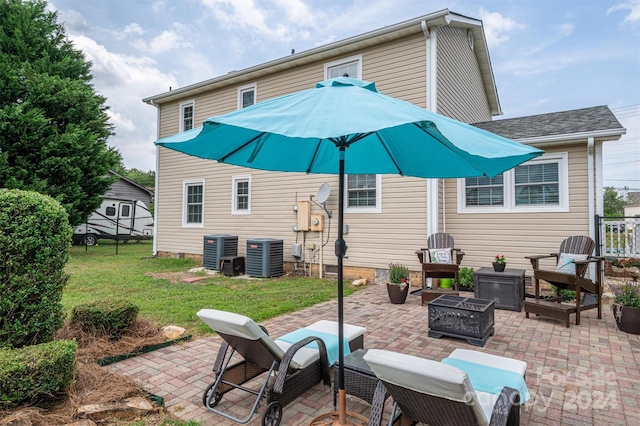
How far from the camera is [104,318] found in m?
3.68

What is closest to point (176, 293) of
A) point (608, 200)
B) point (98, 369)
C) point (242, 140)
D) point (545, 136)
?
point (98, 369)

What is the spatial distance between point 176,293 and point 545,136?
7408mm

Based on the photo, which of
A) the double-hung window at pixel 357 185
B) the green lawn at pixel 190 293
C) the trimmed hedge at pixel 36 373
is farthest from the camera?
the double-hung window at pixel 357 185

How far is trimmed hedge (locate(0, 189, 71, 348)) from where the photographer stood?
2428 mm

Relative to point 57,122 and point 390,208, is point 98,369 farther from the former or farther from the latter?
point 57,122

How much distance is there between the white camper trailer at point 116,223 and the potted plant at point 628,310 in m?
16.8

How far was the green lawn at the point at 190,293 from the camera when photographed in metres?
5.00

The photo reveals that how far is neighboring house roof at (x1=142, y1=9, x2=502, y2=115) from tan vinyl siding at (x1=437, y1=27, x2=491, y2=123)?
307mm

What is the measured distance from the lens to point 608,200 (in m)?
36.9

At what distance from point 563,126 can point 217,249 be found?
27.3ft

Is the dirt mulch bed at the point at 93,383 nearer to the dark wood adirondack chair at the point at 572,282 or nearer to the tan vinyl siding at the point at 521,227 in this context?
the dark wood adirondack chair at the point at 572,282

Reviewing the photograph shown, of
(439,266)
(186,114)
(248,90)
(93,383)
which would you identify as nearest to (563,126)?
(439,266)

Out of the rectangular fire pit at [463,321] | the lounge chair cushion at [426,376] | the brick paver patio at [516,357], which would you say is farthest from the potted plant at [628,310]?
the lounge chair cushion at [426,376]

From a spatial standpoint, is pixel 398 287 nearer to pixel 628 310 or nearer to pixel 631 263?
pixel 628 310
